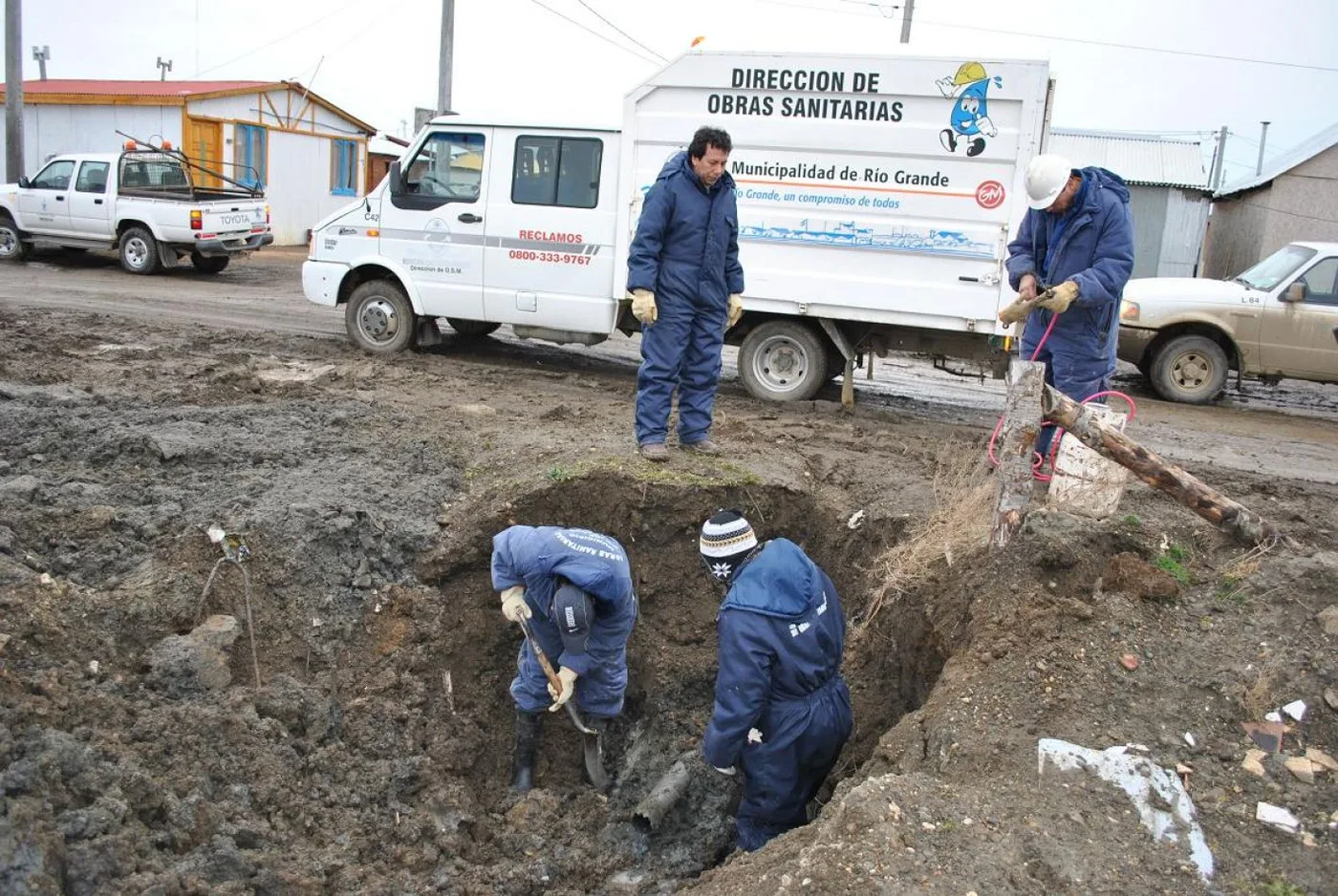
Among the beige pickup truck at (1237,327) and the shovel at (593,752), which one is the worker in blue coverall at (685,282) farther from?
the beige pickup truck at (1237,327)

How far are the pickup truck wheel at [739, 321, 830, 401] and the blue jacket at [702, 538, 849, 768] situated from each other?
4.89 m

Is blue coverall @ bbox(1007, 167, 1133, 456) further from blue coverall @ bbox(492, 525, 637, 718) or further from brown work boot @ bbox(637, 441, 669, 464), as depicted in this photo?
blue coverall @ bbox(492, 525, 637, 718)

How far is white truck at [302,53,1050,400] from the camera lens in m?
8.20

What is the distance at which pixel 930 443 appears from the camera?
8141 millimetres

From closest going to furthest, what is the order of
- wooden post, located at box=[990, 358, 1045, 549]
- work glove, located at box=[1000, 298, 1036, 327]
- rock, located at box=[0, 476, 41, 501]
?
wooden post, located at box=[990, 358, 1045, 549] < work glove, located at box=[1000, 298, 1036, 327] < rock, located at box=[0, 476, 41, 501]

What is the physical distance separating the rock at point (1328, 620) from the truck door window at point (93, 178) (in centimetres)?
1665

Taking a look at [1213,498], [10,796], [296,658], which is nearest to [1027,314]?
[1213,498]

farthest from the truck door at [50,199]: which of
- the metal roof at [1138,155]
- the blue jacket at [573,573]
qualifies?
the metal roof at [1138,155]

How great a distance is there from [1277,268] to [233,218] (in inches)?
546

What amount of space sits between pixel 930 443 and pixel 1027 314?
2619mm


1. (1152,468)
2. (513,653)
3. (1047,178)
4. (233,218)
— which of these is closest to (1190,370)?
(1047,178)

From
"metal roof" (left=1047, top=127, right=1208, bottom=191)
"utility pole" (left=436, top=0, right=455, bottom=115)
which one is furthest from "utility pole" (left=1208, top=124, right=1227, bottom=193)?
"utility pole" (left=436, top=0, right=455, bottom=115)

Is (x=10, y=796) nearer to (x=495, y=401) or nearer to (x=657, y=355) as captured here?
(x=657, y=355)

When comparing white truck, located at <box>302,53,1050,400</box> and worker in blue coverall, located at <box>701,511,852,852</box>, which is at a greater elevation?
white truck, located at <box>302,53,1050,400</box>
